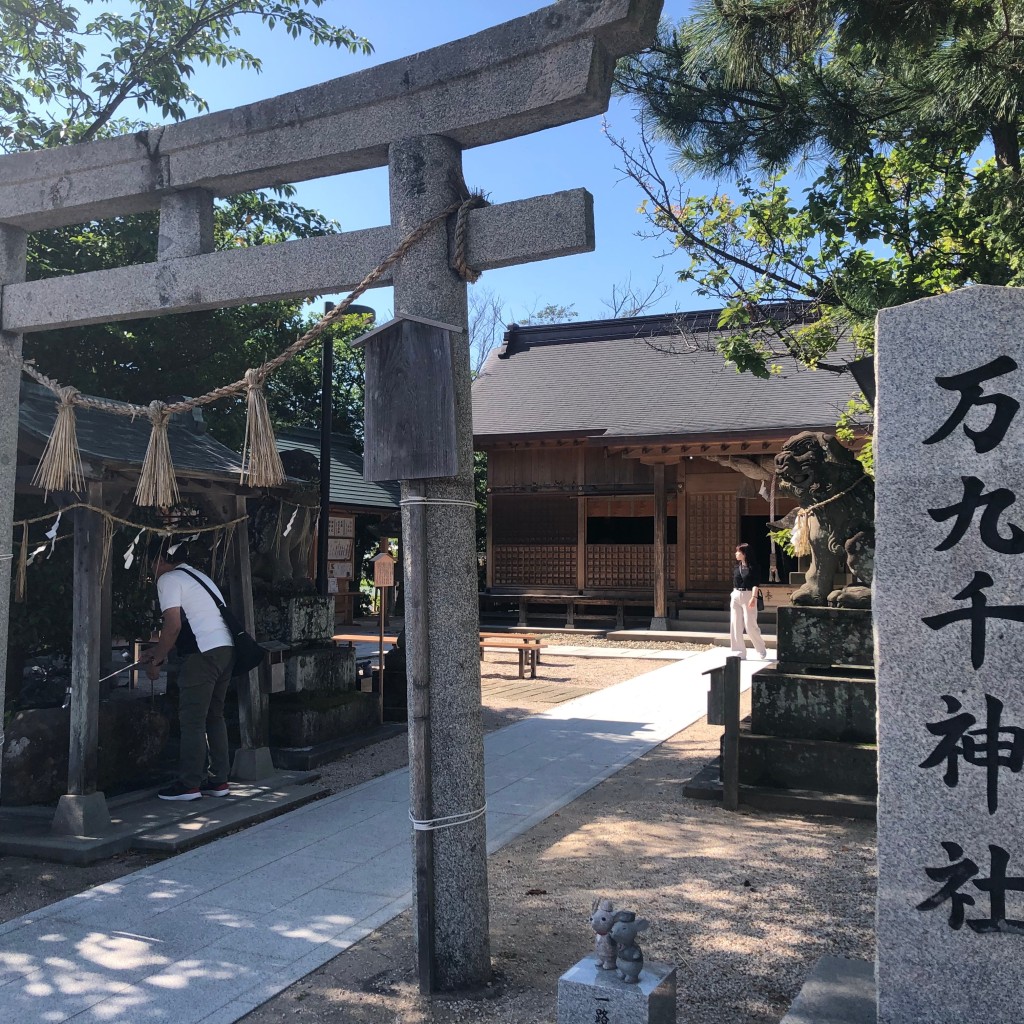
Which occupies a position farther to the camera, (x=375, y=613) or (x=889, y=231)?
(x=375, y=613)

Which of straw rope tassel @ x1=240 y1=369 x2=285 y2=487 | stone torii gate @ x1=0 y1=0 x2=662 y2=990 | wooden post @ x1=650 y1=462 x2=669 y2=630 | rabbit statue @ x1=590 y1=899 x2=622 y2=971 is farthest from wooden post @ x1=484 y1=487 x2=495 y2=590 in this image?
rabbit statue @ x1=590 y1=899 x2=622 y2=971

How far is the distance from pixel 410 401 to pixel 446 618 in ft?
2.96

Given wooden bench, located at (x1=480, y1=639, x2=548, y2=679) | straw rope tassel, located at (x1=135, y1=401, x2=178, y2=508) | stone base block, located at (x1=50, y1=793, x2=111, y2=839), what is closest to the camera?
straw rope tassel, located at (x1=135, y1=401, x2=178, y2=508)

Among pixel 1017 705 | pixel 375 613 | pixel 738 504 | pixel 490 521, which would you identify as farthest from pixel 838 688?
pixel 375 613

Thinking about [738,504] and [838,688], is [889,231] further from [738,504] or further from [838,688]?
[738,504]

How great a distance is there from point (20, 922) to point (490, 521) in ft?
47.4

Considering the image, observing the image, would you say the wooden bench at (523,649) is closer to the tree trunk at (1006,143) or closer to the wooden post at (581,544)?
the wooden post at (581,544)

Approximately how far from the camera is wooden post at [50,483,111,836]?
5.65 m

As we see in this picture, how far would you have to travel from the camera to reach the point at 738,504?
17047mm

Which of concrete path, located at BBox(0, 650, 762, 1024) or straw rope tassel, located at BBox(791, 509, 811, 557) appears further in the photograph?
straw rope tassel, located at BBox(791, 509, 811, 557)

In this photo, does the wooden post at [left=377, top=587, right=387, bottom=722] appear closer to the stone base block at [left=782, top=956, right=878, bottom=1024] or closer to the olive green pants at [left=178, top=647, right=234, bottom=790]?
the olive green pants at [left=178, top=647, right=234, bottom=790]

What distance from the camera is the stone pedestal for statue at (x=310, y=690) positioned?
805cm

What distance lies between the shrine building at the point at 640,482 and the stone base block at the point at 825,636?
28.5ft

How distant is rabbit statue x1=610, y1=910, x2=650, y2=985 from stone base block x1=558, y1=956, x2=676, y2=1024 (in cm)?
2
